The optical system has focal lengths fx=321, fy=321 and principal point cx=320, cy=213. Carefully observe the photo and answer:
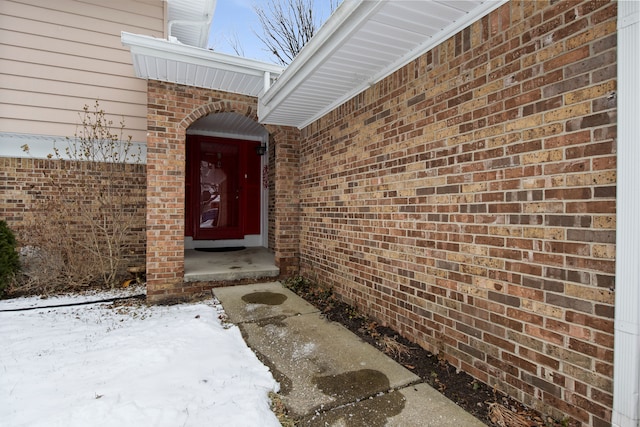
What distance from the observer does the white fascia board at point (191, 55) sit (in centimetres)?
376

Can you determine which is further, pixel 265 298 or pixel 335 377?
pixel 265 298

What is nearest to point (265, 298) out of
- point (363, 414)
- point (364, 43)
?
point (363, 414)

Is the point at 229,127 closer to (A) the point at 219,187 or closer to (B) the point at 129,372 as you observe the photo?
(A) the point at 219,187

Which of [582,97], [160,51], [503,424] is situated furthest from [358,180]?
[160,51]

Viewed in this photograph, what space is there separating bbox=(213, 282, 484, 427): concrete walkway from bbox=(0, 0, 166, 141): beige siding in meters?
4.58

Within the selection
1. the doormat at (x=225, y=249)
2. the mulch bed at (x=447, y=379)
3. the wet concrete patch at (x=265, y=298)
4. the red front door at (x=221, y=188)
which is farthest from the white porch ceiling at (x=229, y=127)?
the mulch bed at (x=447, y=379)

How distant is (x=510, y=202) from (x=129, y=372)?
3.16 meters

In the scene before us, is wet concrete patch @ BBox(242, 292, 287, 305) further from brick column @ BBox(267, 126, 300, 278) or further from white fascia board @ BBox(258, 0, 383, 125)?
white fascia board @ BBox(258, 0, 383, 125)

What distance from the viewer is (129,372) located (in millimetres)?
2615

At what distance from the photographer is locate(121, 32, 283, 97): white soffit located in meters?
3.83

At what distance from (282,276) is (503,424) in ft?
12.9

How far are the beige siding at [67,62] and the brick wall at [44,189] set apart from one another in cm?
59

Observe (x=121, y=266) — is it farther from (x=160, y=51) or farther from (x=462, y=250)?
(x=462, y=250)

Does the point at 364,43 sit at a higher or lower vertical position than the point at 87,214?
higher
